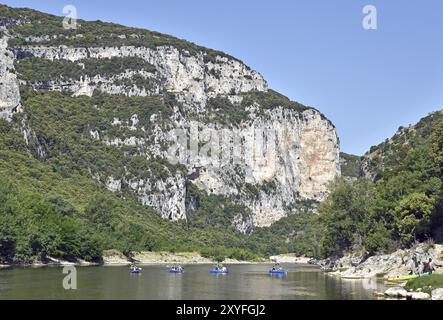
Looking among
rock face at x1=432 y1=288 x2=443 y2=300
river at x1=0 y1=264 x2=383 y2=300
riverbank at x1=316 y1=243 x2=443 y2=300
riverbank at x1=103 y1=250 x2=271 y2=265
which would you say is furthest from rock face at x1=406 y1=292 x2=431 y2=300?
riverbank at x1=103 y1=250 x2=271 y2=265

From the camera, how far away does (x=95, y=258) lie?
431ft

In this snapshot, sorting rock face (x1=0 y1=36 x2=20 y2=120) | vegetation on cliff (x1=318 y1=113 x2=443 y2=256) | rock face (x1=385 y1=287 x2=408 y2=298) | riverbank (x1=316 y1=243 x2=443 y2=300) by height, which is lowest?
rock face (x1=385 y1=287 x2=408 y2=298)

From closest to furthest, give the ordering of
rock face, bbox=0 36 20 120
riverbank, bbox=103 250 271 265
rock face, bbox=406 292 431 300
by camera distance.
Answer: rock face, bbox=406 292 431 300 < riverbank, bbox=103 250 271 265 < rock face, bbox=0 36 20 120

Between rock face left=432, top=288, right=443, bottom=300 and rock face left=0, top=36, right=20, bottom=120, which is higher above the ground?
rock face left=0, top=36, right=20, bottom=120

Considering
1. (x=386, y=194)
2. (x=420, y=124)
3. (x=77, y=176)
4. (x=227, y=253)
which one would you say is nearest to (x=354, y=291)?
(x=386, y=194)

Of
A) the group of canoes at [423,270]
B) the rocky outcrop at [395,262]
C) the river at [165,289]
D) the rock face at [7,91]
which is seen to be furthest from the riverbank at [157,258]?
the group of canoes at [423,270]

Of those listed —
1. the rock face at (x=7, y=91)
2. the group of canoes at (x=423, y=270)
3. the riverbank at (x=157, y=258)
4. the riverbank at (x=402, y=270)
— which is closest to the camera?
the riverbank at (x=402, y=270)

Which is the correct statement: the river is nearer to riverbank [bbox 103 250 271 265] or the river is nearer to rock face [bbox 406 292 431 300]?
rock face [bbox 406 292 431 300]

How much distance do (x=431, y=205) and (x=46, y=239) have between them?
62.2 m

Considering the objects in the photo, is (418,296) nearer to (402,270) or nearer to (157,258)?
(402,270)

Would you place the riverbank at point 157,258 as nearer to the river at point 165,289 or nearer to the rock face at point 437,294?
the river at point 165,289
